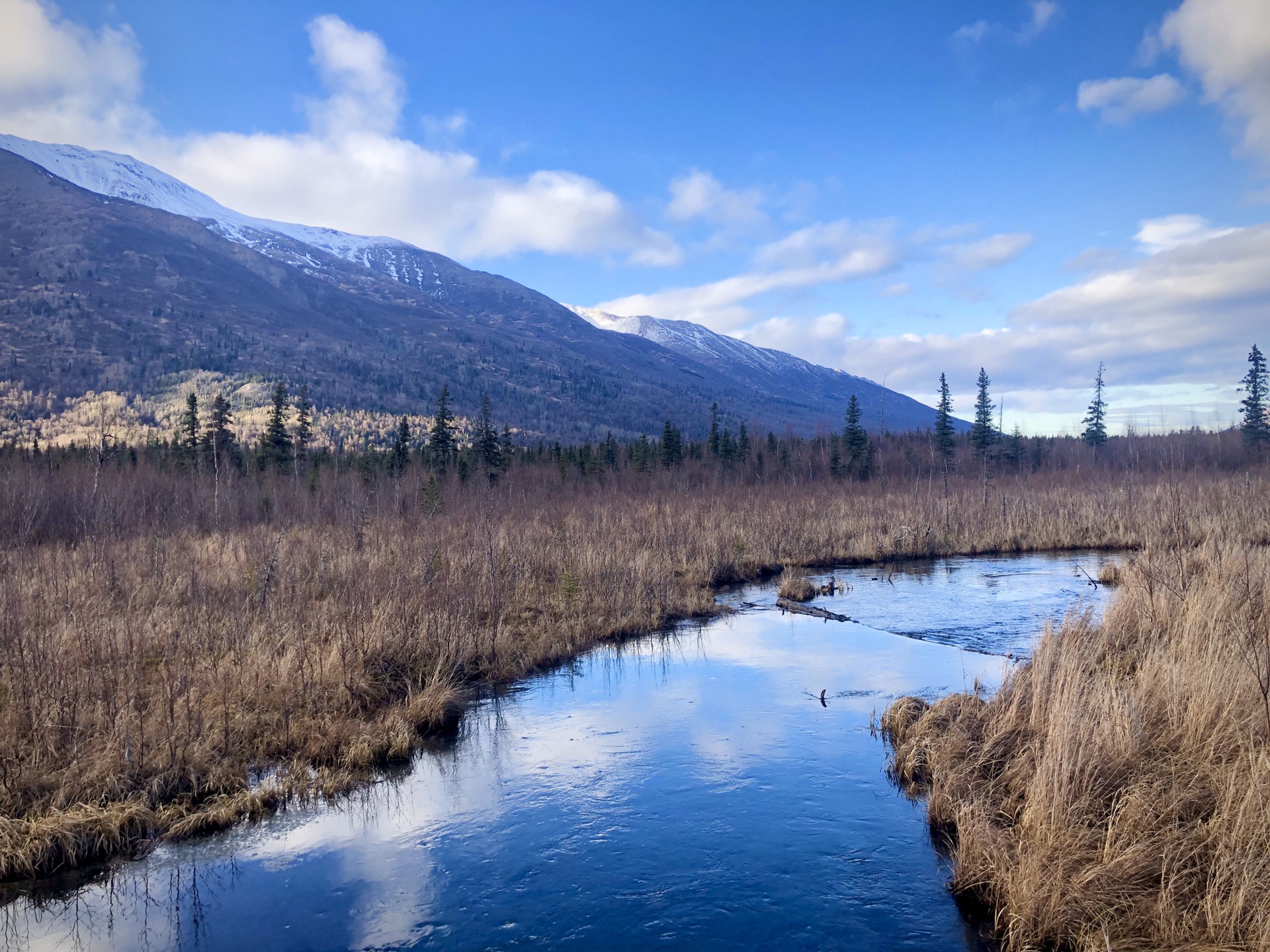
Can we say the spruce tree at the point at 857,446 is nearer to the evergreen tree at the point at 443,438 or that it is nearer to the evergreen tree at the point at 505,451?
the evergreen tree at the point at 505,451

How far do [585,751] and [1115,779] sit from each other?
5.15 m

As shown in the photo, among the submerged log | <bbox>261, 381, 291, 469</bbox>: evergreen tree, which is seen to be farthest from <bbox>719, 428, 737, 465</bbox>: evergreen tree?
the submerged log

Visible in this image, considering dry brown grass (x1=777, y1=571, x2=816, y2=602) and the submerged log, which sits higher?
dry brown grass (x1=777, y1=571, x2=816, y2=602)

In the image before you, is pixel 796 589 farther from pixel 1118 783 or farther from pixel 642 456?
pixel 642 456

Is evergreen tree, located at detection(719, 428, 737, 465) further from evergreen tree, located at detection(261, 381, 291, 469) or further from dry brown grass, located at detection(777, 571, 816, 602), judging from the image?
dry brown grass, located at detection(777, 571, 816, 602)

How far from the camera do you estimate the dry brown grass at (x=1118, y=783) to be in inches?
174

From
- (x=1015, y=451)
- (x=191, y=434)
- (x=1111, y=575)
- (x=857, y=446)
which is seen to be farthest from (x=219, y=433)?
(x=1015, y=451)

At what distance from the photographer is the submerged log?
1471cm

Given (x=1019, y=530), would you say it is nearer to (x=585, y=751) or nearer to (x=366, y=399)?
(x=585, y=751)

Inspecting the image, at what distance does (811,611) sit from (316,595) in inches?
375

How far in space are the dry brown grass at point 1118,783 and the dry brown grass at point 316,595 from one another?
5.75 m

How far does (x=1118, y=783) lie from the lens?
5.59 meters

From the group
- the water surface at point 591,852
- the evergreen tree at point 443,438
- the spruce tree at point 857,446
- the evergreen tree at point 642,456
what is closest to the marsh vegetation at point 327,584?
the water surface at point 591,852

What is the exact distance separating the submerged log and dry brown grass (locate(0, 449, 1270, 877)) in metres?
1.50
